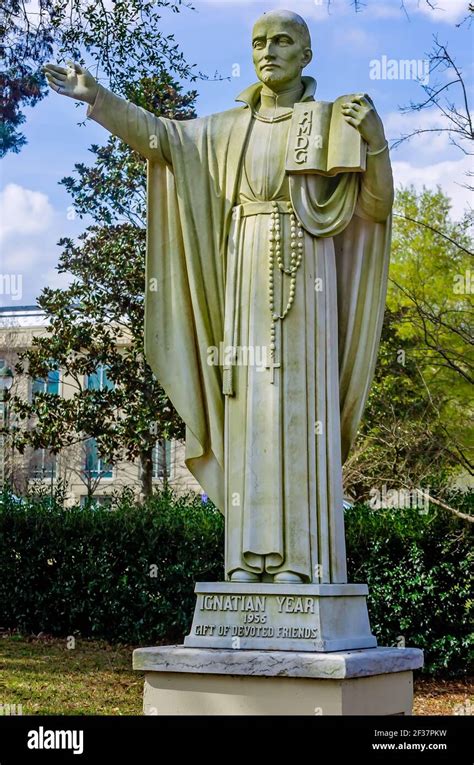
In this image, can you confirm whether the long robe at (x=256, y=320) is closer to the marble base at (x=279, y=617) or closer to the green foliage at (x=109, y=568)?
the marble base at (x=279, y=617)

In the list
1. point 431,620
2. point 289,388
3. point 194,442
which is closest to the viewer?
point 289,388

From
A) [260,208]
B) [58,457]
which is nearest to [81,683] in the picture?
[260,208]

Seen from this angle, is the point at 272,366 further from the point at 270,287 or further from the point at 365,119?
the point at 365,119

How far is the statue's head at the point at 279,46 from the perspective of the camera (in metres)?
6.71

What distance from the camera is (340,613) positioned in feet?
20.2

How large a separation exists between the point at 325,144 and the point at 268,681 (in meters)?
3.05

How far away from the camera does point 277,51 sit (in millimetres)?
6750

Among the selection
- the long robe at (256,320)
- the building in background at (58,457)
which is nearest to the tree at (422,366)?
the long robe at (256,320)

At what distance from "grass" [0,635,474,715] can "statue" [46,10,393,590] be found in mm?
5632

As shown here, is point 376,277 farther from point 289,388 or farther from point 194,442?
point 194,442

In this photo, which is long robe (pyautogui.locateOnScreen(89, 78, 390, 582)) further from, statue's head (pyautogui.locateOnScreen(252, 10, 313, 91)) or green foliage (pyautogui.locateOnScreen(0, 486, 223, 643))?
green foliage (pyautogui.locateOnScreen(0, 486, 223, 643))

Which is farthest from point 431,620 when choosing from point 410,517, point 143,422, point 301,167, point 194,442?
point 301,167

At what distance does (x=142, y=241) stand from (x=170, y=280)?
9.43 metres

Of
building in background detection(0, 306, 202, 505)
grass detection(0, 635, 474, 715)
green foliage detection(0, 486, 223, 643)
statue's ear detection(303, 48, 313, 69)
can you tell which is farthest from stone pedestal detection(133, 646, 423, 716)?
building in background detection(0, 306, 202, 505)
